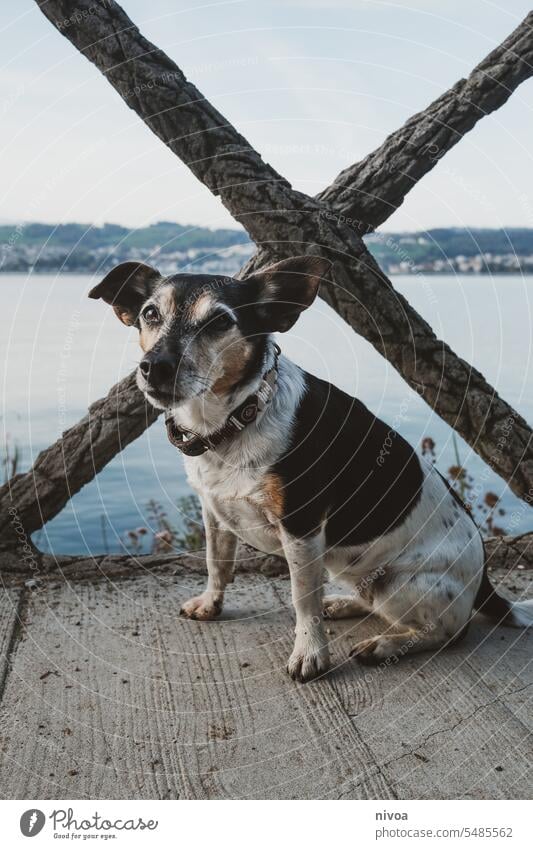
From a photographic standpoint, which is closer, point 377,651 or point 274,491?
point 274,491

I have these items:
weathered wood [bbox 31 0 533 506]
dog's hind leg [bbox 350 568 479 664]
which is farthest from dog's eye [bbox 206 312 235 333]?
weathered wood [bbox 31 0 533 506]

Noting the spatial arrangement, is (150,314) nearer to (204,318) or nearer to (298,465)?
(204,318)

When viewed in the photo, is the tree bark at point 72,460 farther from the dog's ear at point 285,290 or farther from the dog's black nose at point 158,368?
the dog's black nose at point 158,368

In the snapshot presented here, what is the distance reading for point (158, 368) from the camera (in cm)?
302

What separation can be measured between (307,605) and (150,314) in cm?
119

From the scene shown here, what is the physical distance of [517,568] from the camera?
4.68 metres

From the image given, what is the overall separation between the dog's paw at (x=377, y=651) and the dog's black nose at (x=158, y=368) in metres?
1.32

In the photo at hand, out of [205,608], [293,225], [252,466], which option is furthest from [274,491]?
[293,225]

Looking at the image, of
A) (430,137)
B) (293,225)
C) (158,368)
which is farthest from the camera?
(430,137)

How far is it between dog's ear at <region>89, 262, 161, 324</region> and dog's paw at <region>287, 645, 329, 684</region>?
1.37 m

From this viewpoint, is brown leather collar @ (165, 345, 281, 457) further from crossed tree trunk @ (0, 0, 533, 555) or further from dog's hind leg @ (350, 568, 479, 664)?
crossed tree trunk @ (0, 0, 533, 555)

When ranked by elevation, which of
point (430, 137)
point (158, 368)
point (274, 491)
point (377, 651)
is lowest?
point (377, 651)
